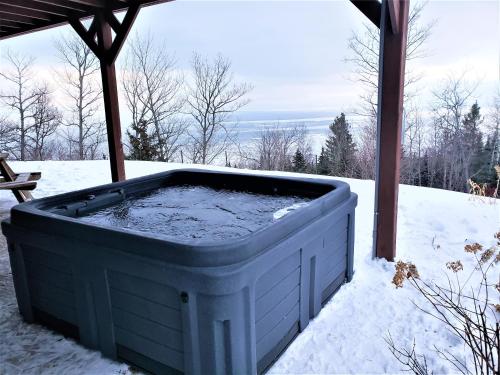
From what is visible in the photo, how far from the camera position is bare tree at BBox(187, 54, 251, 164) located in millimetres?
15406

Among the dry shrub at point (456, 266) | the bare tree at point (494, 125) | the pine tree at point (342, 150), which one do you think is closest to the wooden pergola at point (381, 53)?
the dry shrub at point (456, 266)

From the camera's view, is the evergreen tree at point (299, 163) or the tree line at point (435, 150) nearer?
the tree line at point (435, 150)

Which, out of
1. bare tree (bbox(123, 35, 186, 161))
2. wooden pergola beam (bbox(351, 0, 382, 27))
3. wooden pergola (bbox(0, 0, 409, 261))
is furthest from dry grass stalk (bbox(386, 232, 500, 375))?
bare tree (bbox(123, 35, 186, 161))

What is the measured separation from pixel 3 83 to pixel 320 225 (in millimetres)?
15063

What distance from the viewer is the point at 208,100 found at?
15.5m

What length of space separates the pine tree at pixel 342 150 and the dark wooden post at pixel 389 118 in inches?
555

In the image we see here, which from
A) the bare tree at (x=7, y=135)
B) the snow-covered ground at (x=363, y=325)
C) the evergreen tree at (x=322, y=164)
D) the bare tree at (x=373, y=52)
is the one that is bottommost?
the evergreen tree at (x=322, y=164)

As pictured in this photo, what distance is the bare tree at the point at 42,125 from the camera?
1419 cm

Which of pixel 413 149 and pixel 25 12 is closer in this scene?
pixel 25 12

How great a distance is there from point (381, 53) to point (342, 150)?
578 inches

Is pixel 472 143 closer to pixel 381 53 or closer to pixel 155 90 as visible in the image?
pixel 155 90

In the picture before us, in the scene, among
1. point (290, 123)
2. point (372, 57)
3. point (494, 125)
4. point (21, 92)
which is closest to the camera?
point (372, 57)

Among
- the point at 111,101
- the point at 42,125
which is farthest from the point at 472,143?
the point at 42,125

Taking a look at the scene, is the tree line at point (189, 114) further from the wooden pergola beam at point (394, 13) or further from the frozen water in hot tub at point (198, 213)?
the wooden pergola beam at point (394, 13)
